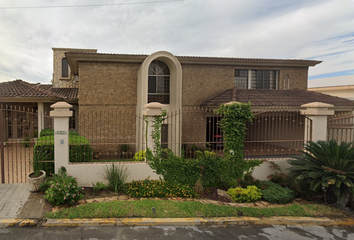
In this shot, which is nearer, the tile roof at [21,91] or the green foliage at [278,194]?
the green foliage at [278,194]

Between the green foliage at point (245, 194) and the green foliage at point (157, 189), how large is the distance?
113 centimetres

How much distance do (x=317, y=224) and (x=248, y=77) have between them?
415 inches

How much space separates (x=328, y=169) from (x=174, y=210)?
4.16m

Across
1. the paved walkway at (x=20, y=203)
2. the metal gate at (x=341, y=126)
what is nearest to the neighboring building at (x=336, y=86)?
the metal gate at (x=341, y=126)

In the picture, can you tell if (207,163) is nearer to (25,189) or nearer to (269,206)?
(269,206)

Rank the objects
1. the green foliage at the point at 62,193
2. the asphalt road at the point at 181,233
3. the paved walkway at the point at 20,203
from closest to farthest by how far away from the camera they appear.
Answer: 1. the asphalt road at the point at 181,233
2. the paved walkway at the point at 20,203
3. the green foliage at the point at 62,193

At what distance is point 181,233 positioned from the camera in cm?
466

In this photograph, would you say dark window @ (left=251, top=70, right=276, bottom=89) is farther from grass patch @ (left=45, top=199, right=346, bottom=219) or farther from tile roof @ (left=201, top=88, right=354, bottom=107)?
grass patch @ (left=45, top=199, right=346, bottom=219)

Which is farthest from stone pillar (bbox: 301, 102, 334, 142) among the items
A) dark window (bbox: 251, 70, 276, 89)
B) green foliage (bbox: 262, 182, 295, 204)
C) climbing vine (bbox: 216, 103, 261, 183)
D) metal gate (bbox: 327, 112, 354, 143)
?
dark window (bbox: 251, 70, 276, 89)

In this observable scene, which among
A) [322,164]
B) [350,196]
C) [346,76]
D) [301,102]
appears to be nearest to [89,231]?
[322,164]

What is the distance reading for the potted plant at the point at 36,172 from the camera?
6134mm

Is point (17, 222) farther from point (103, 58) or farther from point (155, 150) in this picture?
point (103, 58)

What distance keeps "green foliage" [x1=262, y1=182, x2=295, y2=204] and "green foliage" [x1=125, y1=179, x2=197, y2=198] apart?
2.08 metres

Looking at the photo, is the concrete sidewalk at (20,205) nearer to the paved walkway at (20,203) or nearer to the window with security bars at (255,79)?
the paved walkway at (20,203)
